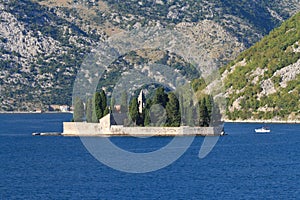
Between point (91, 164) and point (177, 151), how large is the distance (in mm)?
17769

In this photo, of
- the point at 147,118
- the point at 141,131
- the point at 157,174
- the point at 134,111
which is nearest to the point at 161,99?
the point at 147,118

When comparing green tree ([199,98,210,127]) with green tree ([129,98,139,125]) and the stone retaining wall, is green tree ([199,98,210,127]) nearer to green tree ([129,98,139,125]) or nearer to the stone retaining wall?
the stone retaining wall

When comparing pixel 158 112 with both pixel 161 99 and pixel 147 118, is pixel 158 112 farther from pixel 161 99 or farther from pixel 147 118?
pixel 161 99

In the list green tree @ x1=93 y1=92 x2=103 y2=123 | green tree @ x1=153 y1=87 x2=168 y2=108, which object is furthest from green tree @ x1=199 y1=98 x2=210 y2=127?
green tree @ x1=93 y1=92 x2=103 y2=123

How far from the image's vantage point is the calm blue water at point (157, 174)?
3814 inches

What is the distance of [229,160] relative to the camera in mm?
127750

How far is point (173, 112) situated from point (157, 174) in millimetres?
46070

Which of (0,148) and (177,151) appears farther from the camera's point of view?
(0,148)

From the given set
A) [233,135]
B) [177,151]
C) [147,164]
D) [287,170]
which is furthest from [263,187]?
[233,135]

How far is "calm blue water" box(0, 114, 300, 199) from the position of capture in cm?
9688

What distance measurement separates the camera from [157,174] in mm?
111875

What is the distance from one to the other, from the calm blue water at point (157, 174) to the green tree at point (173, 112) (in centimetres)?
358

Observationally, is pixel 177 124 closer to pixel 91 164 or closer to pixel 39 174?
pixel 91 164

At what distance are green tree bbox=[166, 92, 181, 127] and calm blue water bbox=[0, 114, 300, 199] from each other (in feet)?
11.7
